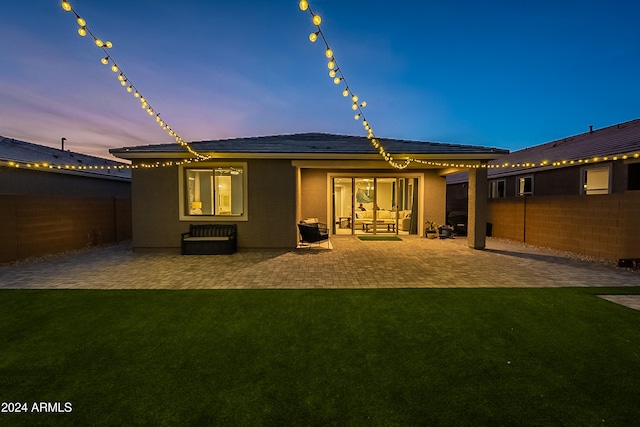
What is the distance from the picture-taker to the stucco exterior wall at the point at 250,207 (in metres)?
8.13

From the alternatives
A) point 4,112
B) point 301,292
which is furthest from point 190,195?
point 4,112

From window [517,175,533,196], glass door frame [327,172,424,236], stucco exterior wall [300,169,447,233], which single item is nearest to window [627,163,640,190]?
window [517,175,533,196]

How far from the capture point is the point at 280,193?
8.34m

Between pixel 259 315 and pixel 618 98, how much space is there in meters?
93.9

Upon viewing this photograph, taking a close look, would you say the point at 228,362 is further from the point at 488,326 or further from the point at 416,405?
the point at 488,326

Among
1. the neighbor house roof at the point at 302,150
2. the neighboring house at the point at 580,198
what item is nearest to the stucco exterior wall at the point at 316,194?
the neighbor house roof at the point at 302,150

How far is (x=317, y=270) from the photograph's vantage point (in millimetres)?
5965

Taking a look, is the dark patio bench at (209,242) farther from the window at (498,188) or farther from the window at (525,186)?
the window at (498,188)

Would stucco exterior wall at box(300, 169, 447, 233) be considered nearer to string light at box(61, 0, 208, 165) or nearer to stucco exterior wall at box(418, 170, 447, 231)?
stucco exterior wall at box(418, 170, 447, 231)

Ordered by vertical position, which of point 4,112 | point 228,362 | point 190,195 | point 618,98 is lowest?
point 228,362

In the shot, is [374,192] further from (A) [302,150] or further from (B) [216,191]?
(B) [216,191]

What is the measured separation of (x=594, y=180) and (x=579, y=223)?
4.92m

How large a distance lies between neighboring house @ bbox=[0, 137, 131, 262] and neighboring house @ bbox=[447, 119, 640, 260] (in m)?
11.5

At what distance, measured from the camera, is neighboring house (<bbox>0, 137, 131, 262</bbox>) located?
263 inches
